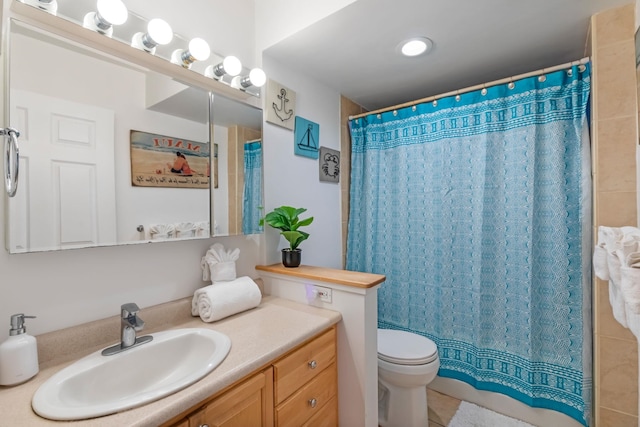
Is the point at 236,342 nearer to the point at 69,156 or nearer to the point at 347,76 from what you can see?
the point at 69,156

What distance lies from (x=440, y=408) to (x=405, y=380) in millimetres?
531

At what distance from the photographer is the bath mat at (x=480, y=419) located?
5.32 feet

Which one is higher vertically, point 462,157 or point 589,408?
point 462,157

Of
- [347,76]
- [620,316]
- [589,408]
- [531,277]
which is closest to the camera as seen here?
[620,316]

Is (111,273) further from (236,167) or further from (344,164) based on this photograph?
(344,164)

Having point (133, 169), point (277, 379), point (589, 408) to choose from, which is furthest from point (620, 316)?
point (133, 169)

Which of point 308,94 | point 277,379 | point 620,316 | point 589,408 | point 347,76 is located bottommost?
point 589,408

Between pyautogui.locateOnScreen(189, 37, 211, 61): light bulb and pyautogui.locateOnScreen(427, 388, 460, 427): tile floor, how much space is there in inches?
91.3

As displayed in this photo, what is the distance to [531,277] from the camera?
158cm

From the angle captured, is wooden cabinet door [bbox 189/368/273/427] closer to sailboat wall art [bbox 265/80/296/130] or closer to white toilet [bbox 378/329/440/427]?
white toilet [bbox 378/329/440/427]

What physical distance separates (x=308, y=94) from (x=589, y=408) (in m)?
2.39

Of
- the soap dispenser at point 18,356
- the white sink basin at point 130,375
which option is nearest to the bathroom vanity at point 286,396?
the white sink basin at point 130,375

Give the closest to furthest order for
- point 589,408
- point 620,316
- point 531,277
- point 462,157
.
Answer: point 620,316 < point 589,408 < point 531,277 < point 462,157

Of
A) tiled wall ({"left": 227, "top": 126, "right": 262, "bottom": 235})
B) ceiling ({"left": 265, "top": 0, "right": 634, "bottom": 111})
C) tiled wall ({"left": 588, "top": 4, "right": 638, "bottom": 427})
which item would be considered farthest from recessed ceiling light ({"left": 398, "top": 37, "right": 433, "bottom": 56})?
tiled wall ({"left": 227, "top": 126, "right": 262, "bottom": 235})
